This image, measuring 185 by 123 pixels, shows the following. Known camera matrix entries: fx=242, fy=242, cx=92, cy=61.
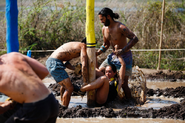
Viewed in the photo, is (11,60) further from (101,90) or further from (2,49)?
(2,49)

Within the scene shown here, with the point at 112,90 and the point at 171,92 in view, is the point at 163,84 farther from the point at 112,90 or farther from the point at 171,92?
the point at 112,90

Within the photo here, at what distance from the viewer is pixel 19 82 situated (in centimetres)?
243

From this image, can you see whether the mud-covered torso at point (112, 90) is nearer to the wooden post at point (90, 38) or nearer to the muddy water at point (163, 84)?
the wooden post at point (90, 38)

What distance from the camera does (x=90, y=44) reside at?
4785 millimetres

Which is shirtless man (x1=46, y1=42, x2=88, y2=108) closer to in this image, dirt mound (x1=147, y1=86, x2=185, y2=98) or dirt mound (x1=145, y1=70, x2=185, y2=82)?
dirt mound (x1=147, y1=86, x2=185, y2=98)

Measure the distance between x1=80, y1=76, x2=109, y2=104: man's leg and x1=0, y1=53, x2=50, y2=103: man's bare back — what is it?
231 centimetres

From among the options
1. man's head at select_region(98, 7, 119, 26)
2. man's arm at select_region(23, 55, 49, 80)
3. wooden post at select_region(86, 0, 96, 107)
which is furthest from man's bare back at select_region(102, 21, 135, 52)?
man's arm at select_region(23, 55, 49, 80)

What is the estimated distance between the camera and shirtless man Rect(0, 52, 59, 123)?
2402 millimetres

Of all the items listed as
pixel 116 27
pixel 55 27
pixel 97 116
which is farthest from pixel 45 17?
pixel 97 116

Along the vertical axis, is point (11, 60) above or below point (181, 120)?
above

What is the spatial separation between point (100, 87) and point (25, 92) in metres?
2.63

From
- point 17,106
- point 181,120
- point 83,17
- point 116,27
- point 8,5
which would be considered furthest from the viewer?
point 83,17

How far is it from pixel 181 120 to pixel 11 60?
3.09 m

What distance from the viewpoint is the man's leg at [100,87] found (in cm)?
482
